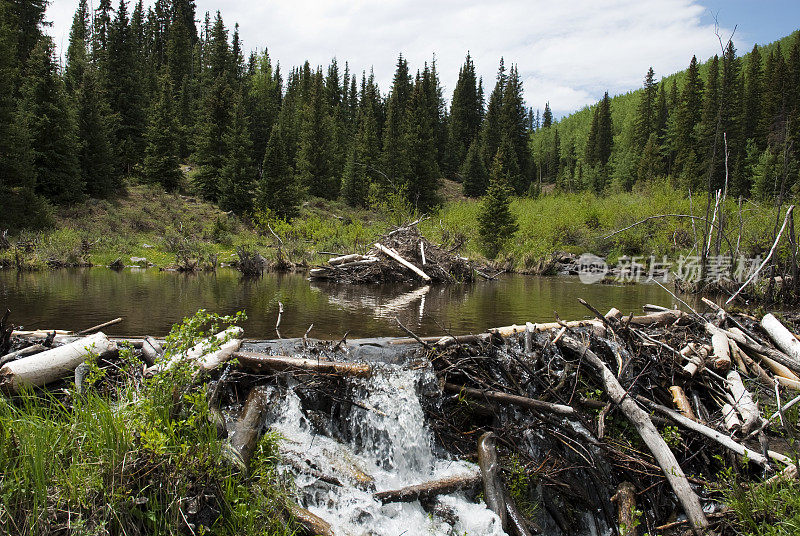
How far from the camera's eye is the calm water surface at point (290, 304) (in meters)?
8.11

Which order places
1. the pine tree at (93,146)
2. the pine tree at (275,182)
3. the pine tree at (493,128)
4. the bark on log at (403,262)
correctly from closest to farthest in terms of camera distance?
the bark on log at (403,262) → the pine tree at (93,146) → the pine tree at (275,182) → the pine tree at (493,128)

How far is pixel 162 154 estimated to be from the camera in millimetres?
38938

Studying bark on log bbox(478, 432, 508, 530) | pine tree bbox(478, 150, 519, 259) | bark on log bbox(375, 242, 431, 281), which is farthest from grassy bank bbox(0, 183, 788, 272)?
bark on log bbox(478, 432, 508, 530)

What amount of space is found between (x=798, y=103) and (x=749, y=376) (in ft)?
217

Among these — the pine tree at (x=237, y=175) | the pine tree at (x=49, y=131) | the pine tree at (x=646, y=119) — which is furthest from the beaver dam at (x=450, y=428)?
the pine tree at (x=646, y=119)

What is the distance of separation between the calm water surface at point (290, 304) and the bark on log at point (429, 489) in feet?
7.39

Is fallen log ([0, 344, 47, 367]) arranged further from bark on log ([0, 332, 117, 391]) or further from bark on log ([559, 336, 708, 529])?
bark on log ([559, 336, 708, 529])

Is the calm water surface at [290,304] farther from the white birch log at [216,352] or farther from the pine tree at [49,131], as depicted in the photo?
the pine tree at [49,131]

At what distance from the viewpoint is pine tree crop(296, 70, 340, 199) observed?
50406mm

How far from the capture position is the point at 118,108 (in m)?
43.3

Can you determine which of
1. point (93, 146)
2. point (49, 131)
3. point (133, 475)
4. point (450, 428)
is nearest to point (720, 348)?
point (450, 428)

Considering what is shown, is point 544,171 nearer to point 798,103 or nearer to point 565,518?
point 798,103

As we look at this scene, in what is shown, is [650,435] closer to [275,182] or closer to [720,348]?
[720,348]

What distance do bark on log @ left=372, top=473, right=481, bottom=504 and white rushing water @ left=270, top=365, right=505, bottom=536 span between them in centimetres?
5
